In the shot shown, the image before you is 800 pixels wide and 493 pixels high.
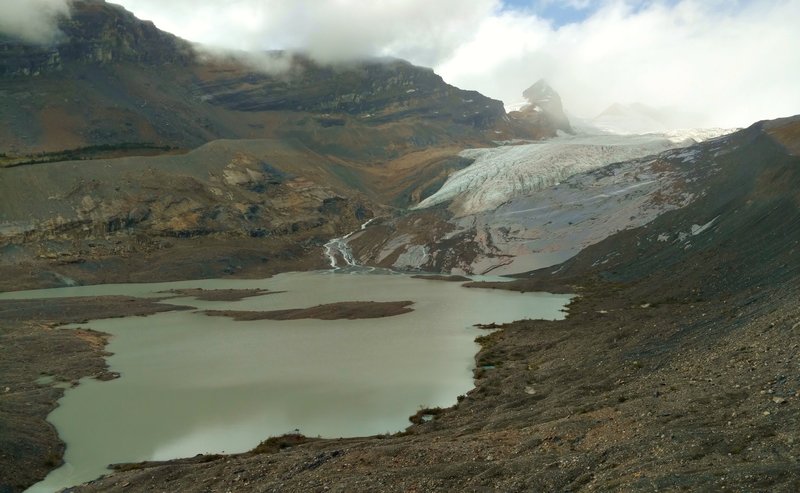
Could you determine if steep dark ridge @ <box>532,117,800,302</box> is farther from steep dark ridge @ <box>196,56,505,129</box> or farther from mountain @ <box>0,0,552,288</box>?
steep dark ridge @ <box>196,56,505,129</box>

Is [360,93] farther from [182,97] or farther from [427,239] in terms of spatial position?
[427,239]

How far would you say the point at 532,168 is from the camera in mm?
98062

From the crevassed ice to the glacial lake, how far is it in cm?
4937

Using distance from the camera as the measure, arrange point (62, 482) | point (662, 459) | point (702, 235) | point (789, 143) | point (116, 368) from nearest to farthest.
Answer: point (662, 459) < point (62, 482) < point (116, 368) < point (702, 235) < point (789, 143)

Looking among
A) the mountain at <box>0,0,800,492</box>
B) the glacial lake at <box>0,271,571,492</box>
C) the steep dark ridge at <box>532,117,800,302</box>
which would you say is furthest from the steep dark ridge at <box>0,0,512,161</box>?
the steep dark ridge at <box>532,117,800,302</box>

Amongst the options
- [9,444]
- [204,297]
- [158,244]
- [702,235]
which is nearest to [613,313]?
[702,235]

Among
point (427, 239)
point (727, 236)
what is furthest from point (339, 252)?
point (727, 236)

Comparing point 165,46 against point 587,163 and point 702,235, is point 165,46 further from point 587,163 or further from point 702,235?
point 702,235

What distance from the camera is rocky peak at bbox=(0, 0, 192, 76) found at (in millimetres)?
108625

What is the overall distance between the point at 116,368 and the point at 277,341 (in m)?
8.14

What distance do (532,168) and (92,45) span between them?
91576 millimetres

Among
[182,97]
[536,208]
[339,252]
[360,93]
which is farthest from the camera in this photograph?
[360,93]

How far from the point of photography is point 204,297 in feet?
182

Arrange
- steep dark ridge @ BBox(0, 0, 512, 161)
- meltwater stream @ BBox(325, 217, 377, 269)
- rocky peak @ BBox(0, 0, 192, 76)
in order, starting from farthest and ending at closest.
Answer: rocky peak @ BBox(0, 0, 192, 76), steep dark ridge @ BBox(0, 0, 512, 161), meltwater stream @ BBox(325, 217, 377, 269)
